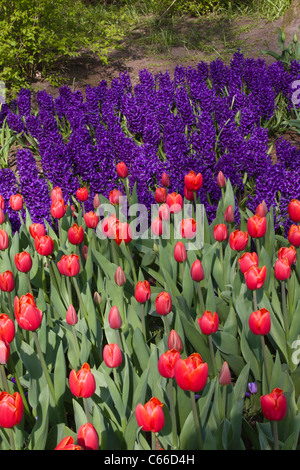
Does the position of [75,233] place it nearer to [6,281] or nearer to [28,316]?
[6,281]

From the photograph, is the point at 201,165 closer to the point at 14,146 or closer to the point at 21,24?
the point at 14,146

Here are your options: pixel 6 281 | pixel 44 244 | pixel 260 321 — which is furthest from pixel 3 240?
pixel 260 321

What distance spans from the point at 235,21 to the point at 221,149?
19.2ft

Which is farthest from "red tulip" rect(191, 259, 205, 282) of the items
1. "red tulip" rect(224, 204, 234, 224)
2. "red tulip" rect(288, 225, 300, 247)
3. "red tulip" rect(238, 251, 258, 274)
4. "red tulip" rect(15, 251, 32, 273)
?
"red tulip" rect(15, 251, 32, 273)

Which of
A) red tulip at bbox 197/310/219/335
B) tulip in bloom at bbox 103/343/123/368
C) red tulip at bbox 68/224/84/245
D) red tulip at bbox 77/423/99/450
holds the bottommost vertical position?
red tulip at bbox 77/423/99/450

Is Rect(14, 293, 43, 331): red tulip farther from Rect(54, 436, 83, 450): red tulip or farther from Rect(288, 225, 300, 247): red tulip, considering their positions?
Rect(288, 225, 300, 247): red tulip

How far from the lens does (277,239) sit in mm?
2561

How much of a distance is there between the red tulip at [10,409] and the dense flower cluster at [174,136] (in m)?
1.64

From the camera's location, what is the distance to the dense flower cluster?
2.93 meters

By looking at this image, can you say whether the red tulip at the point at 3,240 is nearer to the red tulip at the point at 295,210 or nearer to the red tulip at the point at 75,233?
the red tulip at the point at 75,233

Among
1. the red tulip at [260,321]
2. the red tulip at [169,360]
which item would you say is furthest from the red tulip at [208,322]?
the red tulip at [169,360]

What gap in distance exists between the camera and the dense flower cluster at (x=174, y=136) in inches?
115

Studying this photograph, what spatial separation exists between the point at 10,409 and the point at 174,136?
2.40 meters

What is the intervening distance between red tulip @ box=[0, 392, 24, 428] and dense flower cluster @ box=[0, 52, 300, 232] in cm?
164
